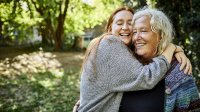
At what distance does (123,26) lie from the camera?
10.1 ft

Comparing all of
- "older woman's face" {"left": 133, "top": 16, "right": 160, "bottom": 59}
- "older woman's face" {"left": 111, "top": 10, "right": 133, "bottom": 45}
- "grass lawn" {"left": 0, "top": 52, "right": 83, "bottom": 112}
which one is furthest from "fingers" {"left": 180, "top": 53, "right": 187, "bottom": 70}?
"grass lawn" {"left": 0, "top": 52, "right": 83, "bottom": 112}

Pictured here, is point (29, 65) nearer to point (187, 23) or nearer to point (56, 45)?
point (56, 45)

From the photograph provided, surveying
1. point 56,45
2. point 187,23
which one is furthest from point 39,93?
point 56,45

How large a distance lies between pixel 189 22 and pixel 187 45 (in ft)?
1.57

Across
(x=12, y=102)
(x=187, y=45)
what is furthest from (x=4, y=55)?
(x=187, y=45)

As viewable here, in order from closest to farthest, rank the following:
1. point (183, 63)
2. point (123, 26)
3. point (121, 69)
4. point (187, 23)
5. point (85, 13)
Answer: point (121, 69) < point (183, 63) < point (123, 26) < point (187, 23) < point (85, 13)

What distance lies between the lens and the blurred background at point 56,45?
21.6 ft

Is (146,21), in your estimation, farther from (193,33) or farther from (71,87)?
(71,87)

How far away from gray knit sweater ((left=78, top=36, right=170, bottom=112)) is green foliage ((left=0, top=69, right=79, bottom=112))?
24.1 ft

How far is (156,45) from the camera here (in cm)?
283

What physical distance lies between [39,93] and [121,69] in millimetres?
9690

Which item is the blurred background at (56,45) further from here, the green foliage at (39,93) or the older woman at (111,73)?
the older woman at (111,73)

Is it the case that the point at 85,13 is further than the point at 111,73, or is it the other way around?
the point at 85,13

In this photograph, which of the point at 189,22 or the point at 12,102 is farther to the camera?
the point at 12,102
